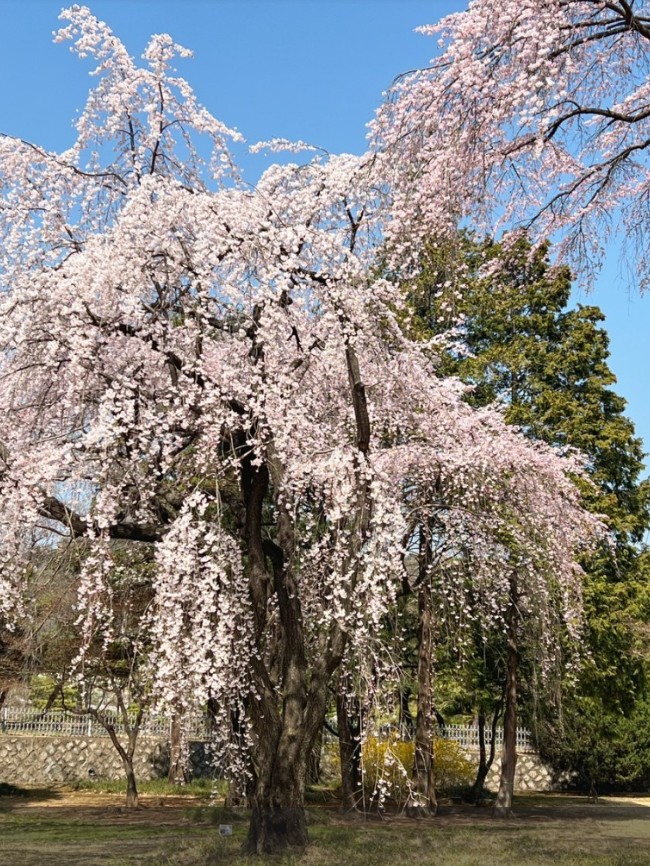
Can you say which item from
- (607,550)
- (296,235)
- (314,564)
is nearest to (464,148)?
(296,235)

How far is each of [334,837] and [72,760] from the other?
42.5 ft

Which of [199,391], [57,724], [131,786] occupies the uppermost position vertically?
[199,391]

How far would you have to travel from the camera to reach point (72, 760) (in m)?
22.2

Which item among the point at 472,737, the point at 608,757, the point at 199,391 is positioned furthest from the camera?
the point at 472,737

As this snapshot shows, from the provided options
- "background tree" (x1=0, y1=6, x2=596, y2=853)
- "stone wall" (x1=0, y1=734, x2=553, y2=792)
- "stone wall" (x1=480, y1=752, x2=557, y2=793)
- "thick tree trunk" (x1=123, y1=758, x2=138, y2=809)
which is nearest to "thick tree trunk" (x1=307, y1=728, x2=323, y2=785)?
"stone wall" (x1=0, y1=734, x2=553, y2=792)

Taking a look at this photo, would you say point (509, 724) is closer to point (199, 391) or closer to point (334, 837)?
point (334, 837)

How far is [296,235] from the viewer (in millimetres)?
9164

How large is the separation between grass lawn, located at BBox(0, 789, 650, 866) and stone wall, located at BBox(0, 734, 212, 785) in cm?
389

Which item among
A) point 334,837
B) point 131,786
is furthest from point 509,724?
point 131,786

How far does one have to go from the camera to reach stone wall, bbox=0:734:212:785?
21.9m

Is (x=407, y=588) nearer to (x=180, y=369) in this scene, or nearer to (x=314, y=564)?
(x=314, y=564)

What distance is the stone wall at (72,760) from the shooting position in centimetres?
2188

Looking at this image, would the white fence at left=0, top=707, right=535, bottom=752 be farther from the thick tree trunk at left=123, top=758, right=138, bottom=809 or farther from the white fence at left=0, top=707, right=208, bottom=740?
the thick tree trunk at left=123, top=758, right=138, bottom=809

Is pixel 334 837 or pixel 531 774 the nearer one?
pixel 334 837
